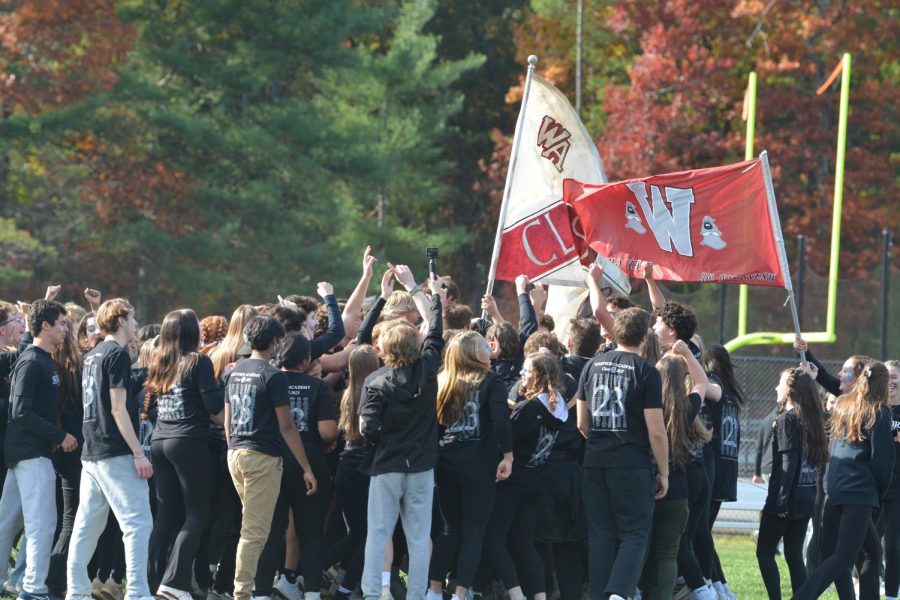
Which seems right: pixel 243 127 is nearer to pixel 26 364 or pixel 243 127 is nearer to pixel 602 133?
pixel 602 133

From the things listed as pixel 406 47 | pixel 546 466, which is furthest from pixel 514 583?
pixel 406 47

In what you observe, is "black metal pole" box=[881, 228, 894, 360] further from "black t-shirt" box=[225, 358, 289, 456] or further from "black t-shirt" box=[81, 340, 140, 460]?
"black t-shirt" box=[81, 340, 140, 460]

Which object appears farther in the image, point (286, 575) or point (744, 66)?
point (744, 66)

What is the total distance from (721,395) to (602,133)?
2100 centimetres

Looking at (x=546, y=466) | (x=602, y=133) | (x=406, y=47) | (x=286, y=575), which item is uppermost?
(x=406, y=47)

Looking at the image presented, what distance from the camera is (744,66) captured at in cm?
2739

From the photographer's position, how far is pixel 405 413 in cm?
760

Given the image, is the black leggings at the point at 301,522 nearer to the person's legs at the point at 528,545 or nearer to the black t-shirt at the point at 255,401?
the black t-shirt at the point at 255,401

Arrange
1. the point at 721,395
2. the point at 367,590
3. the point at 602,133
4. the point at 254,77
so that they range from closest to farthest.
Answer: the point at 367,590, the point at 721,395, the point at 254,77, the point at 602,133

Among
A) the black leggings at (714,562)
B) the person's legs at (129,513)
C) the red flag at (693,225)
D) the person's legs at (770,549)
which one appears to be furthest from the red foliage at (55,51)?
the person's legs at (770,549)

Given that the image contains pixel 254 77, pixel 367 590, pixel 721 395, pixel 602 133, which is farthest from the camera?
pixel 602 133

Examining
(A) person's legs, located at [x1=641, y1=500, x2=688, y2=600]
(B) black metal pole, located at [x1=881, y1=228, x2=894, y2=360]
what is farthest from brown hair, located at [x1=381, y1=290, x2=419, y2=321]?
(B) black metal pole, located at [x1=881, y1=228, x2=894, y2=360]

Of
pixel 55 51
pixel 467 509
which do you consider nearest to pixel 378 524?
pixel 467 509

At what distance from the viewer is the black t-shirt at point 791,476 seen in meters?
8.41
